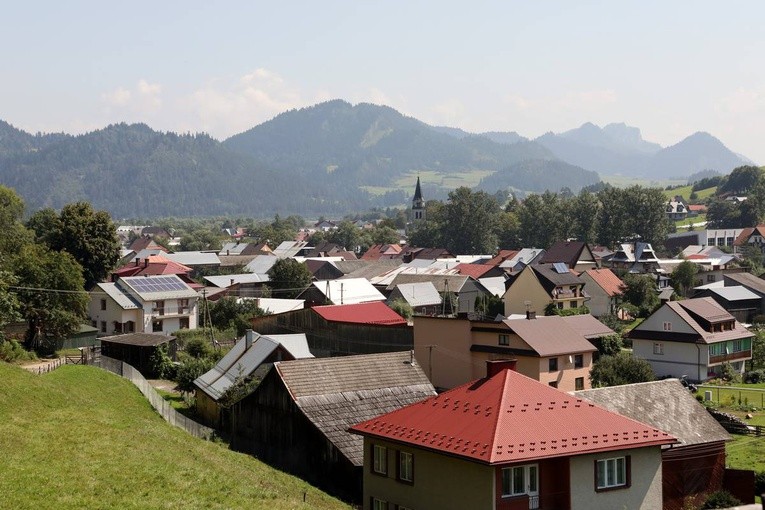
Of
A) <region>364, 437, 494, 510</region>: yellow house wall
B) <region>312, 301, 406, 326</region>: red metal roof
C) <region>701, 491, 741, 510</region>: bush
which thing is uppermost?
<region>312, 301, 406, 326</region>: red metal roof

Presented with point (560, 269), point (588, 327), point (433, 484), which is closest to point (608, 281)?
point (560, 269)

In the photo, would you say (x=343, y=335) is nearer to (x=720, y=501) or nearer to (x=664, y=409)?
(x=664, y=409)

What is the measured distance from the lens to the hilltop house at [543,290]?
72.8m

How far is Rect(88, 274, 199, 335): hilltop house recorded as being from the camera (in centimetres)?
6438

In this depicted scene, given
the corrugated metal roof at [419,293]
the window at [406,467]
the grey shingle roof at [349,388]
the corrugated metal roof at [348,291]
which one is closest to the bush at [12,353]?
the grey shingle roof at [349,388]

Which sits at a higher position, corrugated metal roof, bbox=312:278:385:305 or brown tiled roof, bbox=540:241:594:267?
brown tiled roof, bbox=540:241:594:267

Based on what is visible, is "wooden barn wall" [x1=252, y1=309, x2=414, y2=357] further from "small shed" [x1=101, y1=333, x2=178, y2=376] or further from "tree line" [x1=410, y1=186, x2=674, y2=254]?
"tree line" [x1=410, y1=186, x2=674, y2=254]

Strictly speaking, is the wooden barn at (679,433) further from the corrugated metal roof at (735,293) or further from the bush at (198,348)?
the corrugated metal roof at (735,293)

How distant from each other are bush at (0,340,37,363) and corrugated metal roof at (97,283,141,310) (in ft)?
49.2

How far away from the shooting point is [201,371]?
43.8 m

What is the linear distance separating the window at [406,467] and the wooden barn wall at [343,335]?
2140 centimetres

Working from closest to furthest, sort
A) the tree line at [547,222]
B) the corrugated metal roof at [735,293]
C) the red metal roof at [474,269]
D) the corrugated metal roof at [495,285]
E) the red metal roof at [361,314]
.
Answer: the red metal roof at [361,314] → the corrugated metal roof at [735,293] → the corrugated metal roof at [495,285] → the red metal roof at [474,269] → the tree line at [547,222]

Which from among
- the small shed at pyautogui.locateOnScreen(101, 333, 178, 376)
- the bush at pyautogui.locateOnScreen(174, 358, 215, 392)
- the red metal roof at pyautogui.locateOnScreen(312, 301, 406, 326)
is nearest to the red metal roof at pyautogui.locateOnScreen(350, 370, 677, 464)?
the bush at pyautogui.locateOnScreen(174, 358, 215, 392)

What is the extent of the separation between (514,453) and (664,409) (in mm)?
9952
